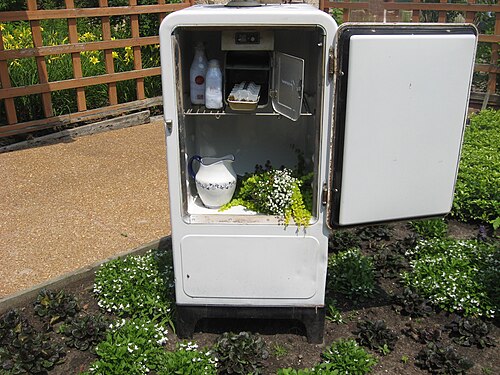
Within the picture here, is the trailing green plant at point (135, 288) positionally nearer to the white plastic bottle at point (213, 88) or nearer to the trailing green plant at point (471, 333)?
the white plastic bottle at point (213, 88)

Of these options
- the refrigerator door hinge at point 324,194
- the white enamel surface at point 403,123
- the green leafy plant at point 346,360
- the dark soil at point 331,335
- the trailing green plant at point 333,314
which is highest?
the white enamel surface at point 403,123

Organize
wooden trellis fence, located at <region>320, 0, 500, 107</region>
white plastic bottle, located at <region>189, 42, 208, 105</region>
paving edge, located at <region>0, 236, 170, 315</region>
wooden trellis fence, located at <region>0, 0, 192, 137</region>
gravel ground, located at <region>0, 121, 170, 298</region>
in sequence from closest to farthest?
white plastic bottle, located at <region>189, 42, 208, 105</region>
paving edge, located at <region>0, 236, 170, 315</region>
gravel ground, located at <region>0, 121, 170, 298</region>
wooden trellis fence, located at <region>0, 0, 192, 137</region>
wooden trellis fence, located at <region>320, 0, 500, 107</region>

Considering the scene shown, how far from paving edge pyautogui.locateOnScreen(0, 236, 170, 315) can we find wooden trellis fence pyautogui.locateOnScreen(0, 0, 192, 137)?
3363 mm

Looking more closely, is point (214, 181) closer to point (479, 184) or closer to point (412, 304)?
point (412, 304)

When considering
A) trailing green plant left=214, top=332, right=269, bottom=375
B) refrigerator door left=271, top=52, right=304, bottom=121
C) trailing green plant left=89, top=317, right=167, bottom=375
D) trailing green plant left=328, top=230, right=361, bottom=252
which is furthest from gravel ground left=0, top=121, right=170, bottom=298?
refrigerator door left=271, top=52, right=304, bottom=121

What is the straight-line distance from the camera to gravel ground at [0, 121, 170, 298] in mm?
4211

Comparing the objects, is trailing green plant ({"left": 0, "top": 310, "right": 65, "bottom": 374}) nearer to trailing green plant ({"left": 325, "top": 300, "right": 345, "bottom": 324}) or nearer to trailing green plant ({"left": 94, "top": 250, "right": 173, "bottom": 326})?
trailing green plant ({"left": 94, "top": 250, "right": 173, "bottom": 326})

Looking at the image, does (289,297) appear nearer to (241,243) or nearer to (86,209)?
(241,243)

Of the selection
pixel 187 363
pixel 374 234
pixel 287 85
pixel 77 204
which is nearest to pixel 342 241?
pixel 374 234

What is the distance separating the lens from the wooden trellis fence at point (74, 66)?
6.45 m

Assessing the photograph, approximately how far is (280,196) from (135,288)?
1.16 m

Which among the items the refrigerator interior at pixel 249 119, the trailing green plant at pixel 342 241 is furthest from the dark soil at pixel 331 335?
→ the refrigerator interior at pixel 249 119

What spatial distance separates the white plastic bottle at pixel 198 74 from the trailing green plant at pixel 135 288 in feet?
3.96

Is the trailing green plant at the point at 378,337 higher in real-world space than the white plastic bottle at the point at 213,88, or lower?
lower
